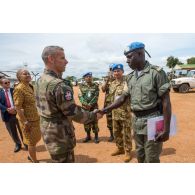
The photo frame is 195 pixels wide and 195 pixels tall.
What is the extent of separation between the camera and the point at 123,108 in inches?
184

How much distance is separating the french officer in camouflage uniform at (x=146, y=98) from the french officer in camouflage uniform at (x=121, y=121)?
5.00ft

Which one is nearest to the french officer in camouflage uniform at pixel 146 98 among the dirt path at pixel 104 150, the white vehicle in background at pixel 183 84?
the dirt path at pixel 104 150

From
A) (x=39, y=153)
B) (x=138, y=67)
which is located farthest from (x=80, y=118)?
(x=39, y=153)

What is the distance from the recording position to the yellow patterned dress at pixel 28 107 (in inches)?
169

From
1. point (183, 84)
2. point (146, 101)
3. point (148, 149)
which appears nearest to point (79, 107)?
point (146, 101)

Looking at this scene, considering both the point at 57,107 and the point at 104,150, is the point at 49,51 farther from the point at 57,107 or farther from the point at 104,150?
the point at 104,150

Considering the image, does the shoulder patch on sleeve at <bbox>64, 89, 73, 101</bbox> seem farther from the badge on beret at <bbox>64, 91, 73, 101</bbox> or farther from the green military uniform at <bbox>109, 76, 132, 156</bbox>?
the green military uniform at <bbox>109, 76, 132, 156</bbox>

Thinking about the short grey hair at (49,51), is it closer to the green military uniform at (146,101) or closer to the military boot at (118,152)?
the green military uniform at (146,101)

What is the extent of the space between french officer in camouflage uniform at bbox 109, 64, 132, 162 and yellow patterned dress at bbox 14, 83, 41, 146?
1522mm

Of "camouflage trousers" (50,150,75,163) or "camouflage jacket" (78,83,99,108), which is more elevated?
"camouflage jacket" (78,83,99,108)

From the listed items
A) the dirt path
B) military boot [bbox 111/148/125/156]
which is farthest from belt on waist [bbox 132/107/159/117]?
military boot [bbox 111/148/125/156]

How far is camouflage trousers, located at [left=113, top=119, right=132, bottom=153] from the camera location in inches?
179

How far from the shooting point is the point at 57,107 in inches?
101

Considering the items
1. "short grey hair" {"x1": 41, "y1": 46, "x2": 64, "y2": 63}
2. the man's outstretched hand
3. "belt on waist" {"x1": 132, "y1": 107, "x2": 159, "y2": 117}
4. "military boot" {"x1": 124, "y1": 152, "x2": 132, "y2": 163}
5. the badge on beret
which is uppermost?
"short grey hair" {"x1": 41, "y1": 46, "x2": 64, "y2": 63}
